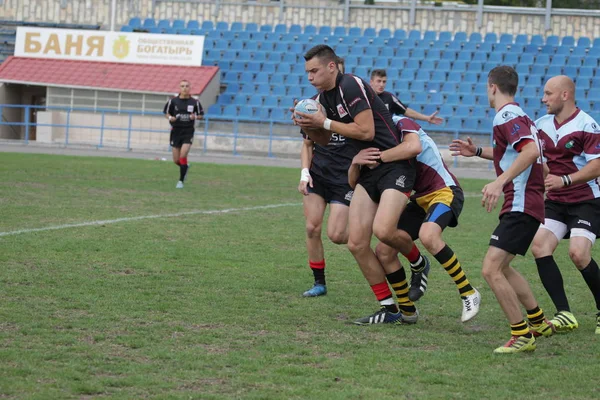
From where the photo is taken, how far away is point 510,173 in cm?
573

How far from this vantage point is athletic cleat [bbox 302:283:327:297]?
305 inches

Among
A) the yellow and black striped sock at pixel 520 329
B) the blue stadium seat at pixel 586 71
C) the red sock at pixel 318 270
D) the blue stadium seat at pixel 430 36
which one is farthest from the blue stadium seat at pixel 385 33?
the yellow and black striped sock at pixel 520 329

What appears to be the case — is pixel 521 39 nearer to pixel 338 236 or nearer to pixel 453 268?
pixel 338 236

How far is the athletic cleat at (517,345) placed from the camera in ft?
19.1

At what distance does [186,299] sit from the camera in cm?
721

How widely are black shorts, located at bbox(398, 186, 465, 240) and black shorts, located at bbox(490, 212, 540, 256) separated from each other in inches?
26.3

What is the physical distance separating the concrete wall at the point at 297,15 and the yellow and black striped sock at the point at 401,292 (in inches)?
1058

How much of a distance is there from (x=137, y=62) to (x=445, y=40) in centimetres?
1105

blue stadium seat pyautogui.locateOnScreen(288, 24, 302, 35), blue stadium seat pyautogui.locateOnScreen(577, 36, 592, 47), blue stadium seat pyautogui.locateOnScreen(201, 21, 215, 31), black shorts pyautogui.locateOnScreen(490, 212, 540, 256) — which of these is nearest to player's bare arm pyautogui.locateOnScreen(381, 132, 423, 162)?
black shorts pyautogui.locateOnScreen(490, 212, 540, 256)

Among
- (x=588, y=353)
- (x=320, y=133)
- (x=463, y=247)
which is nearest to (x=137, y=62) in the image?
(x=463, y=247)

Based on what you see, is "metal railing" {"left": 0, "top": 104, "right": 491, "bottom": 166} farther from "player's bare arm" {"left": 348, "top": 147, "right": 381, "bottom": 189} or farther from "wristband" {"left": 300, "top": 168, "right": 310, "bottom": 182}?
"player's bare arm" {"left": 348, "top": 147, "right": 381, "bottom": 189}

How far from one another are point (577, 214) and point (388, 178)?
1.55 m

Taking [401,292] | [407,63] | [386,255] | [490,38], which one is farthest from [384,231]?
[490,38]

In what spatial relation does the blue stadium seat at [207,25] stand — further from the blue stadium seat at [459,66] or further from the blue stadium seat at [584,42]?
the blue stadium seat at [584,42]
